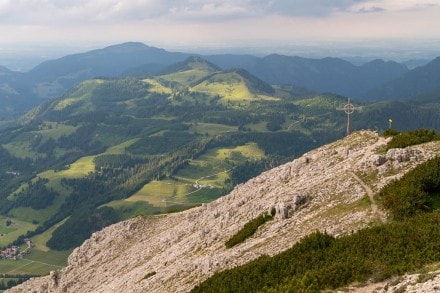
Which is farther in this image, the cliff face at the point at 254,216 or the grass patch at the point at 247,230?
the grass patch at the point at 247,230

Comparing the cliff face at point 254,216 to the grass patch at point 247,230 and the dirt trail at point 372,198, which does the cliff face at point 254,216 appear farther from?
the grass patch at point 247,230

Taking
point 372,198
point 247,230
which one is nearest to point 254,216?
point 247,230

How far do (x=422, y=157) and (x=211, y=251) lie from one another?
121 feet

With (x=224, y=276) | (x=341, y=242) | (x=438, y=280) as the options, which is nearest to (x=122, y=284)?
(x=224, y=276)

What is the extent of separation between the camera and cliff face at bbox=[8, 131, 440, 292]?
57.6m

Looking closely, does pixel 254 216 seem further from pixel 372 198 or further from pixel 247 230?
pixel 372 198

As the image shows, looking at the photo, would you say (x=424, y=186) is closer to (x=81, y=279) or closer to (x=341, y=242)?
(x=341, y=242)

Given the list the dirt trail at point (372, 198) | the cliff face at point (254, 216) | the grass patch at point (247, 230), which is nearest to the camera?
the dirt trail at point (372, 198)

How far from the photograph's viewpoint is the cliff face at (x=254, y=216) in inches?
2269

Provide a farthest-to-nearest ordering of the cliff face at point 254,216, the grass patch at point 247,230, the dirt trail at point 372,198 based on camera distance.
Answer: the grass patch at point 247,230
the cliff face at point 254,216
the dirt trail at point 372,198

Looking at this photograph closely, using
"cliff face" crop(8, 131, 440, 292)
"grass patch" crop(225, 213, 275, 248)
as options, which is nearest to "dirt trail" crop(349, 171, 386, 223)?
"cliff face" crop(8, 131, 440, 292)

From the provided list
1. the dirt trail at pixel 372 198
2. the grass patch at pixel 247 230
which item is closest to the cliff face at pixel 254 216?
the dirt trail at pixel 372 198

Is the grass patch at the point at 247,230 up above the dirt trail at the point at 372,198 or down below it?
below

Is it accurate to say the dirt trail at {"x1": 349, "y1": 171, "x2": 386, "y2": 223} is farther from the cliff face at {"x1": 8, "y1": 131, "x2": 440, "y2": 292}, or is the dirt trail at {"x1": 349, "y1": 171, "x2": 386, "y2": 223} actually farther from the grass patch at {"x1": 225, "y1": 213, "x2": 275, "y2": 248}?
the grass patch at {"x1": 225, "y1": 213, "x2": 275, "y2": 248}
